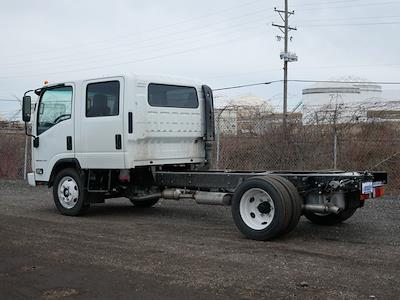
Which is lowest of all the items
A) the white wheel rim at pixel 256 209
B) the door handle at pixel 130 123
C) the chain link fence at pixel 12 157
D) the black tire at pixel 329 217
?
the black tire at pixel 329 217

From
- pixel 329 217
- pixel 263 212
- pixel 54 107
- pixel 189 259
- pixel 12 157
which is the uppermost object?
pixel 54 107

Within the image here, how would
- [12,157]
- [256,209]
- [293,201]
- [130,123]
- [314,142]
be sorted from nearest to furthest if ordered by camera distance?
[293,201] → [256,209] → [130,123] → [314,142] → [12,157]

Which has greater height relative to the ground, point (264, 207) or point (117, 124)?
point (117, 124)

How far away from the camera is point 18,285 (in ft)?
19.9

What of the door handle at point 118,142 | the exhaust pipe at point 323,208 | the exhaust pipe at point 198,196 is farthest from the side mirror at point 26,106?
the exhaust pipe at point 323,208

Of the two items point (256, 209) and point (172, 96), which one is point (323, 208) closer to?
point (256, 209)

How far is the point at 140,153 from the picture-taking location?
10.3 metres

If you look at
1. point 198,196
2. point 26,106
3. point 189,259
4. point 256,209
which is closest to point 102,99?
point 26,106

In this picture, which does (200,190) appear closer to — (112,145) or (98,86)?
(112,145)

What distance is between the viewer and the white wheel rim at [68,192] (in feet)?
36.2

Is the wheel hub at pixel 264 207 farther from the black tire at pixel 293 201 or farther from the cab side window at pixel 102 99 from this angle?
the cab side window at pixel 102 99

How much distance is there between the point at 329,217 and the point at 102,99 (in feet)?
14.7

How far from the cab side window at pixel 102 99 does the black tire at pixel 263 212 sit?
2.89 metres

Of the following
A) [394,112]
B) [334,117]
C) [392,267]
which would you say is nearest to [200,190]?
[392,267]
